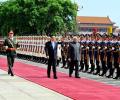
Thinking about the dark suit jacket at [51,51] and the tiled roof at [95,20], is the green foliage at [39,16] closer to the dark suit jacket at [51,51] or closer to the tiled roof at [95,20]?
the dark suit jacket at [51,51]

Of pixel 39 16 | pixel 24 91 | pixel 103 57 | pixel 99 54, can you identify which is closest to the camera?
pixel 24 91

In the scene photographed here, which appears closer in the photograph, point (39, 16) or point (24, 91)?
point (24, 91)

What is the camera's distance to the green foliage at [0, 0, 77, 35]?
79000 mm

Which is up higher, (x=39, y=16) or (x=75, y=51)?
(x=39, y=16)

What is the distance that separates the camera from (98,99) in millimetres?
15125

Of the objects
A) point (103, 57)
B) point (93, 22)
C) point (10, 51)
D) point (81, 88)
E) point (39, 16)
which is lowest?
point (81, 88)

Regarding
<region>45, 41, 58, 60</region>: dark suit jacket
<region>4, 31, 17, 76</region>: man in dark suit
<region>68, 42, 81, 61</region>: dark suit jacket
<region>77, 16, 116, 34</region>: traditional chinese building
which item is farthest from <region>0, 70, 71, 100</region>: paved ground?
<region>77, 16, 116, 34</region>: traditional chinese building

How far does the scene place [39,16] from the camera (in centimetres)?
7875

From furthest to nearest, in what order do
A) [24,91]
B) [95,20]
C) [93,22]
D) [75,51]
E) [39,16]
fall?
[95,20] → [93,22] → [39,16] → [75,51] → [24,91]

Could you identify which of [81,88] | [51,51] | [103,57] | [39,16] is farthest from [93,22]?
[81,88]

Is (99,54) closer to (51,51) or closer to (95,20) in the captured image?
(51,51)

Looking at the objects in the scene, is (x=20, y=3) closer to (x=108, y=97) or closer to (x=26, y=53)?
(x=26, y=53)

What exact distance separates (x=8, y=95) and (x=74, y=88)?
10.1 feet

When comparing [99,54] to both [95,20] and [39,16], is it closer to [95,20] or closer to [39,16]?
[39,16]
